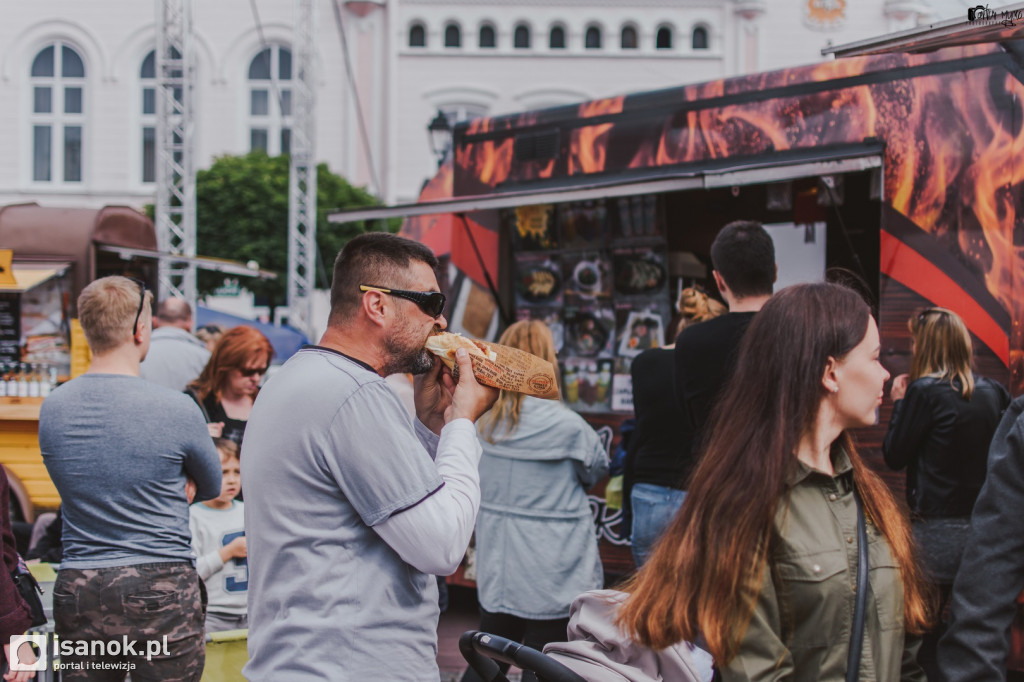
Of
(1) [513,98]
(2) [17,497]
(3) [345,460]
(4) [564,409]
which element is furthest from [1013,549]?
(1) [513,98]

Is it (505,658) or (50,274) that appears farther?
(50,274)

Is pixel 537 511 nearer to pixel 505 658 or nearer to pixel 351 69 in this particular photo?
pixel 505 658

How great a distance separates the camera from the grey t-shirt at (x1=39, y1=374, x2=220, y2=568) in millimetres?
3334

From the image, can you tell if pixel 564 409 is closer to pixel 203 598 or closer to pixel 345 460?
pixel 203 598

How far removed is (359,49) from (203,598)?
89.8 feet

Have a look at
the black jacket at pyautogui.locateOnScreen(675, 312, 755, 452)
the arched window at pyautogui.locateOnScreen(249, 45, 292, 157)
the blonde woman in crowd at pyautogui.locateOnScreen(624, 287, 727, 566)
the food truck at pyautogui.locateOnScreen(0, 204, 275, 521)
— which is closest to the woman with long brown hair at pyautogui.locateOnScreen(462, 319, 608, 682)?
the blonde woman in crowd at pyautogui.locateOnScreen(624, 287, 727, 566)

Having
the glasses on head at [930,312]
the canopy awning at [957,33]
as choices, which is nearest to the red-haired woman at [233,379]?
the canopy awning at [957,33]

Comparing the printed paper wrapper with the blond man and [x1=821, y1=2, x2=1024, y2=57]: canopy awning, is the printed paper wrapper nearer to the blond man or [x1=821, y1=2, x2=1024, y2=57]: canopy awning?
the blond man

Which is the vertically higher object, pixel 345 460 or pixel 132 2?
pixel 132 2

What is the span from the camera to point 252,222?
22.8m

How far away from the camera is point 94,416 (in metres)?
3.36

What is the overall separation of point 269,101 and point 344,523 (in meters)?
28.9

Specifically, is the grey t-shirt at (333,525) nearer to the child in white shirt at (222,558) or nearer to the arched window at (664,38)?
the child in white shirt at (222,558)

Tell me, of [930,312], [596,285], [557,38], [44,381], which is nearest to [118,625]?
[930,312]
